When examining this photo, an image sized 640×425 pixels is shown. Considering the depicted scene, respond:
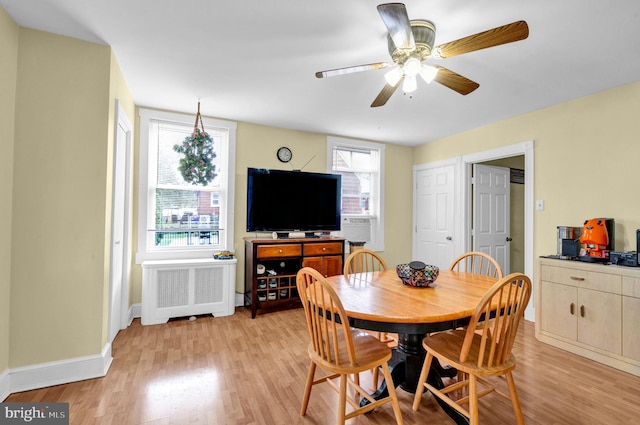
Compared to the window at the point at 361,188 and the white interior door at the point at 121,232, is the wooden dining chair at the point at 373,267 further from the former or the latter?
the white interior door at the point at 121,232

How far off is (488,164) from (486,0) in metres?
3.32

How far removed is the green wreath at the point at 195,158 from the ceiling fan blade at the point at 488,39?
2500 millimetres

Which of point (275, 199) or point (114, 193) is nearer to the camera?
point (114, 193)

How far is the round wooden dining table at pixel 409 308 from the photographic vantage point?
4.79 ft

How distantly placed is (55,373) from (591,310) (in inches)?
163

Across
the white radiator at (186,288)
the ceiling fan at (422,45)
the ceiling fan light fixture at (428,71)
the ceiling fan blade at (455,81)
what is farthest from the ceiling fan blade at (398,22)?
the white radiator at (186,288)

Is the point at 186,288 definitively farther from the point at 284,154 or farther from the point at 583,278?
the point at 583,278

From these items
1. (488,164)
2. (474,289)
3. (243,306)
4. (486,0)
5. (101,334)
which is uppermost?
(486,0)

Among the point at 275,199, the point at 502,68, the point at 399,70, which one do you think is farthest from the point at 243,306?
the point at 502,68

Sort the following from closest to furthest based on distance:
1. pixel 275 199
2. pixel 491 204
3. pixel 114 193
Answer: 1. pixel 114 193
2. pixel 275 199
3. pixel 491 204

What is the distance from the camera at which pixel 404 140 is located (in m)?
4.75

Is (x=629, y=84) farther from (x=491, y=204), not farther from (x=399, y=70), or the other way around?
(x=399, y=70)

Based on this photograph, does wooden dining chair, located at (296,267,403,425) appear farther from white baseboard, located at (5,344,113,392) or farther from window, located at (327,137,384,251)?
window, located at (327,137,384,251)

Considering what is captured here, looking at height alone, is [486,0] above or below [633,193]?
above
